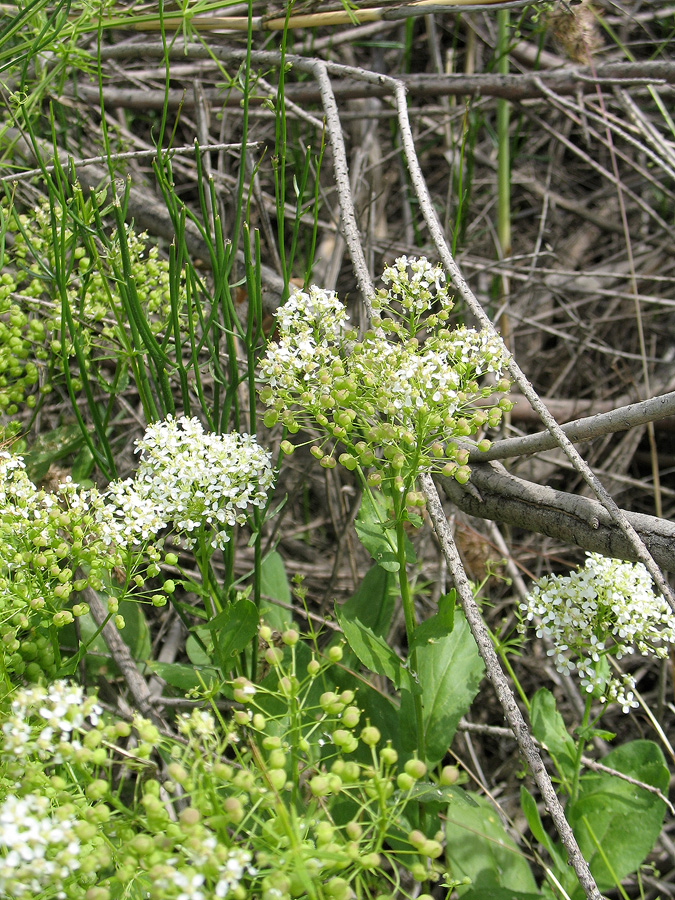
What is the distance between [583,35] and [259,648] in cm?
274

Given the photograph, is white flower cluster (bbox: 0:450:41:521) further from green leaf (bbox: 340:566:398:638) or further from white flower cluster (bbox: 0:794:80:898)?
green leaf (bbox: 340:566:398:638)

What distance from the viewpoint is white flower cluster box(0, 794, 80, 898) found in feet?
3.24

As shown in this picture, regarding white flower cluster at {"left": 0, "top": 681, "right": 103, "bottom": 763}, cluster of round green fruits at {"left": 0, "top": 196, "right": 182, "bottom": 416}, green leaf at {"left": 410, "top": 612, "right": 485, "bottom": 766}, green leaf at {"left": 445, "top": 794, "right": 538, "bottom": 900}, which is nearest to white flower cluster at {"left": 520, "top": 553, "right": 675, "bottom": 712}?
green leaf at {"left": 410, "top": 612, "right": 485, "bottom": 766}

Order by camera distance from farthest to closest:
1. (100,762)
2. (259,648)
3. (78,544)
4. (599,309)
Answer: (599,309) < (259,648) < (78,544) < (100,762)

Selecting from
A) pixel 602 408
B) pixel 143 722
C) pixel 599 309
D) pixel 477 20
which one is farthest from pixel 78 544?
pixel 477 20

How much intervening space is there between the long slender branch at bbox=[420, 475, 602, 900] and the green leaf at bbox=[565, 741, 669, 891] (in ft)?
2.19

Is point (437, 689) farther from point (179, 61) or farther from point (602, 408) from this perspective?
point (179, 61)

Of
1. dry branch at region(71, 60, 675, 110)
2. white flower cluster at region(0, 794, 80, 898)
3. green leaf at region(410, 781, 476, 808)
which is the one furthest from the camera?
dry branch at region(71, 60, 675, 110)

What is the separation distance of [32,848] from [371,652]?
37.5 inches

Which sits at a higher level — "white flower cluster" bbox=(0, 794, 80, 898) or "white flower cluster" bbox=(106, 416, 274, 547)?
"white flower cluster" bbox=(106, 416, 274, 547)

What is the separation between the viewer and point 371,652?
1.82 metres

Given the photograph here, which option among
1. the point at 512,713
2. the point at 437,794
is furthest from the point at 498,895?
the point at 512,713

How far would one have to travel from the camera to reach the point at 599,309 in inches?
153

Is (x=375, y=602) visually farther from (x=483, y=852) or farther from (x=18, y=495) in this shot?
(x=18, y=495)
